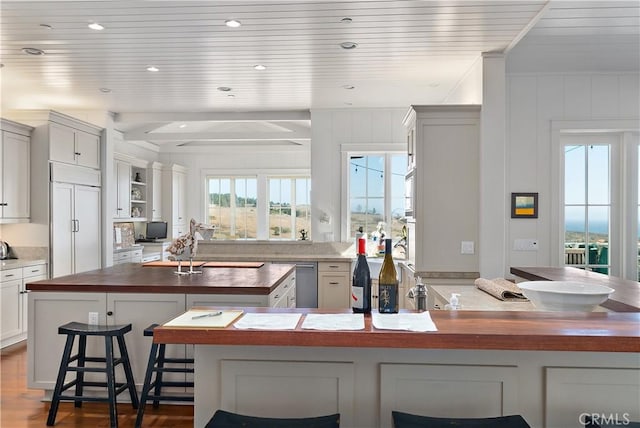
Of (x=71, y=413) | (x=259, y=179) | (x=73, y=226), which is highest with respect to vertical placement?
(x=259, y=179)

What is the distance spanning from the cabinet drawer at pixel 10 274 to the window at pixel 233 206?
15.8 ft

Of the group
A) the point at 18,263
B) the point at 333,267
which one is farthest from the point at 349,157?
the point at 18,263

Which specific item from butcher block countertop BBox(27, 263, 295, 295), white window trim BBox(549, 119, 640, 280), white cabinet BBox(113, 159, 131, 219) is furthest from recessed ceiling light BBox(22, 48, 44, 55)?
white window trim BBox(549, 119, 640, 280)

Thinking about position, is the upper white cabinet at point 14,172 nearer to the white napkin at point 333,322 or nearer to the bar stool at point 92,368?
the bar stool at point 92,368

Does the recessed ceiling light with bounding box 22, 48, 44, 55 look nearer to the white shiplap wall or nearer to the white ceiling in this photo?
the white ceiling

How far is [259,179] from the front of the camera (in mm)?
9102

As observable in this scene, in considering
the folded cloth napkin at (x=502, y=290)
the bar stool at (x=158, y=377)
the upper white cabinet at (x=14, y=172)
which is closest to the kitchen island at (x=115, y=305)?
the bar stool at (x=158, y=377)

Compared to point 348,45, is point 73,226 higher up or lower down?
lower down

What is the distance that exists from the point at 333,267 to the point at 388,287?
3.70m

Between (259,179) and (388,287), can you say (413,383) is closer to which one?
(388,287)

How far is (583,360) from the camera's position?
4.69 ft

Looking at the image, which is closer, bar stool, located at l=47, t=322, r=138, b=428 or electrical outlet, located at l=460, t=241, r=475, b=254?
bar stool, located at l=47, t=322, r=138, b=428

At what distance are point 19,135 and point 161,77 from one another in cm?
178

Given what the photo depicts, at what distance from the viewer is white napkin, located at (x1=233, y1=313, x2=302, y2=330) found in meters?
1.39
